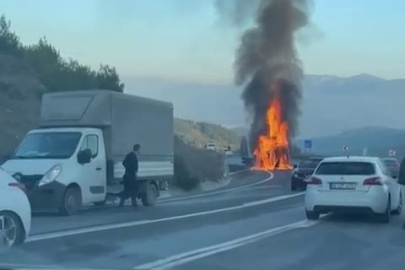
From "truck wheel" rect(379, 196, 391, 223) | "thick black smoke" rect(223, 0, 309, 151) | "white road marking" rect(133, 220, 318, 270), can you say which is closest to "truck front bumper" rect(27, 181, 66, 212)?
"white road marking" rect(133, 220, 318, 270)

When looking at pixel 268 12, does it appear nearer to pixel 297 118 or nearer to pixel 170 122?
pixel 297 118

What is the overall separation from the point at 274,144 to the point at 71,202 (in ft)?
220

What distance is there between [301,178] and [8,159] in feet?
68.3

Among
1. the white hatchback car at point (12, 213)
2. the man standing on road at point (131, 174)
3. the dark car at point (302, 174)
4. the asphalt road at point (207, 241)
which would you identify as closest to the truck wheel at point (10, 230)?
the white hatchback car at point (12, 213)

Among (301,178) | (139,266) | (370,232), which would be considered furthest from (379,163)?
(301,178)

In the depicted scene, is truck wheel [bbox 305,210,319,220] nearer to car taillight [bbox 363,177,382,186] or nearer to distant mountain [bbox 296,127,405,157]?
car taillight [bbox 363,177,382,186]

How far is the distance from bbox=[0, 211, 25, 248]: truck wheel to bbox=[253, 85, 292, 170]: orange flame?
2925 inches

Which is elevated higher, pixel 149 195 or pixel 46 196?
pixel 46 196

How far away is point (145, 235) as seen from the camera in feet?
65.0

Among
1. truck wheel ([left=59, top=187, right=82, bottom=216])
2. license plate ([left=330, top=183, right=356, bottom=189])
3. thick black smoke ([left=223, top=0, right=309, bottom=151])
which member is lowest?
truck wheel ([left=59, top=187, right=82, bottom=216])

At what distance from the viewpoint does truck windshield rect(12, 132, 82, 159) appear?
25.8 metres

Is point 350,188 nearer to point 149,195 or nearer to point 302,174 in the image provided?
point 149,195

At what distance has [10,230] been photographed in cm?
1625

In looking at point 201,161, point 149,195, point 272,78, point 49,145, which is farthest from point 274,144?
point 49,145
